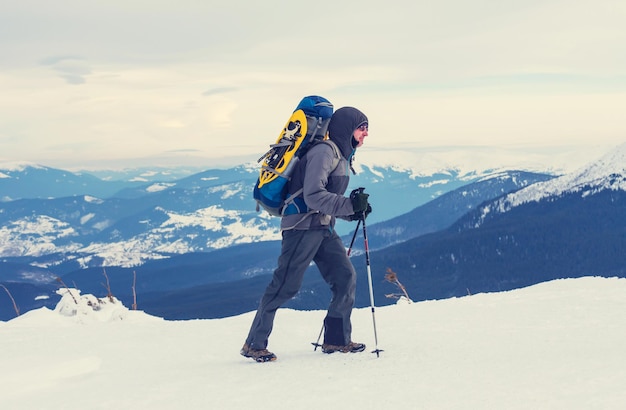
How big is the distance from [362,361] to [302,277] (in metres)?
1.02

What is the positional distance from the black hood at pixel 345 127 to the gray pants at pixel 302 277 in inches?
33.6

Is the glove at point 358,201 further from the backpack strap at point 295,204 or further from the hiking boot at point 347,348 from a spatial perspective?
the hiking boot at point 347,348

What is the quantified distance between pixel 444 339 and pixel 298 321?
103 inches

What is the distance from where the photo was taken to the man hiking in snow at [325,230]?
6.25m

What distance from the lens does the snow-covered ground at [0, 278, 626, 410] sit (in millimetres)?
5242

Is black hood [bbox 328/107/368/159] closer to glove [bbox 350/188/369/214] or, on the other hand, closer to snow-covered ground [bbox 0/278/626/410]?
glove [bbox 350/188/369/214]

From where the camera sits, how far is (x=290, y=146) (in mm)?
6461

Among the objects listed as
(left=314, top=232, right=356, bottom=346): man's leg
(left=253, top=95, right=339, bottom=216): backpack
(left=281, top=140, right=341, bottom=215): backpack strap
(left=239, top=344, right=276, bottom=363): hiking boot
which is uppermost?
(left=253, top=95, right=339, bottom=216): backpack

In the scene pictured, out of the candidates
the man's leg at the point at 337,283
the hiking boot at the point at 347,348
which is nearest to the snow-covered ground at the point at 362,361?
the hiking boot at the point at 347,348

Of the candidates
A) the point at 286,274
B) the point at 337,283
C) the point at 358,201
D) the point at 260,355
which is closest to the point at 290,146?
the point at 358,201

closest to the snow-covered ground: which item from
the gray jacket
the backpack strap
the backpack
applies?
the gray jacket

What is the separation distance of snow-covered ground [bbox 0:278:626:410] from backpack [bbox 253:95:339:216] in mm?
1668

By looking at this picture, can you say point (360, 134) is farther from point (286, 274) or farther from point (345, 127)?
point (286, 274)

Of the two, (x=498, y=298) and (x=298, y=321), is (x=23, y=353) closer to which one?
(x=298, y=321)
